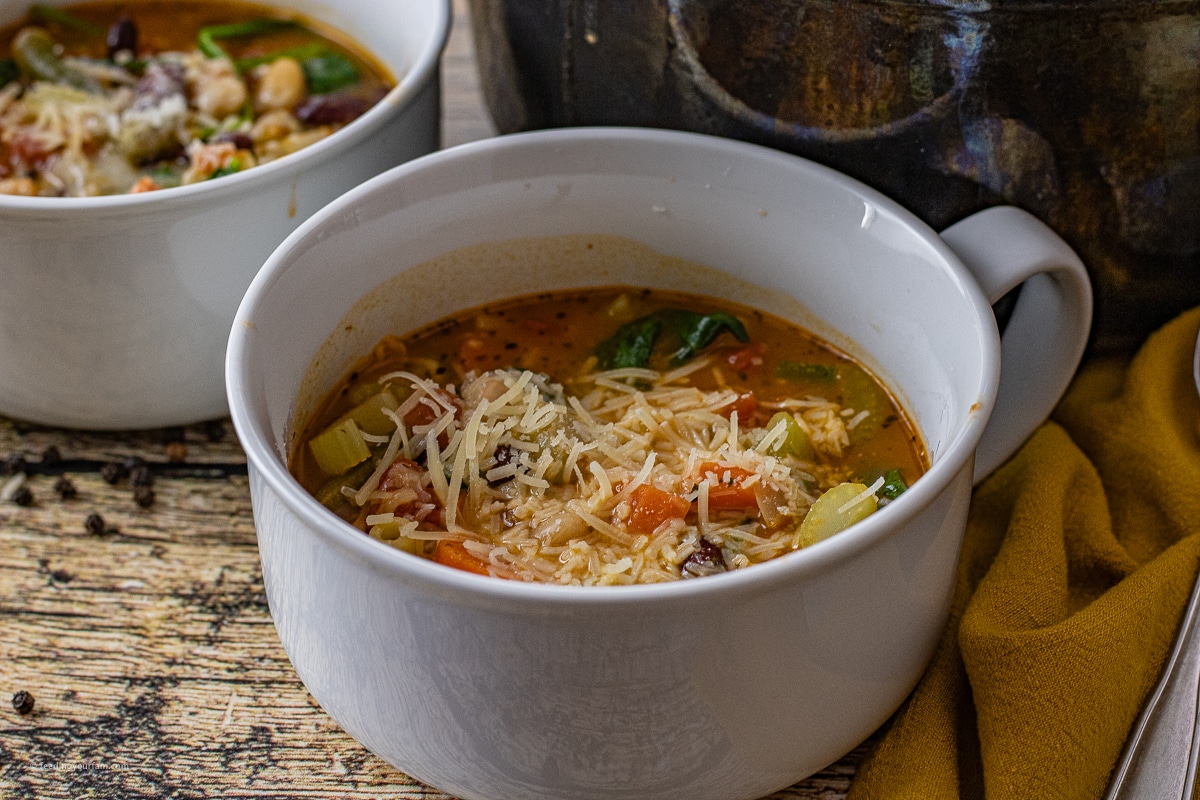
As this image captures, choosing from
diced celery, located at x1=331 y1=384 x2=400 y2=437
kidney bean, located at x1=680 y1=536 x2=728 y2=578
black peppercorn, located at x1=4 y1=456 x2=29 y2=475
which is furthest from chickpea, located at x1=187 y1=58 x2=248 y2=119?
kidney bean, located at x1=680 y1=536 x2=728 y2=578

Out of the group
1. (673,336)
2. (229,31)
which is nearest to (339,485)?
(673,336)

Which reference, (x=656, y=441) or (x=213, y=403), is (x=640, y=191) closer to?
(x=656, y=441)

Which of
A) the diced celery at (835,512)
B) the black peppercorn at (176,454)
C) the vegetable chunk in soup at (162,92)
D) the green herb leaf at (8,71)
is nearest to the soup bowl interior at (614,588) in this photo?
the diced celery at (835,512)

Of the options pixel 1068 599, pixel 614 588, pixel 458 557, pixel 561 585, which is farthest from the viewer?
pixel 1068 599

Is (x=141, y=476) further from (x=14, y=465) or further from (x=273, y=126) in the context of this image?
(x=273, y=126)

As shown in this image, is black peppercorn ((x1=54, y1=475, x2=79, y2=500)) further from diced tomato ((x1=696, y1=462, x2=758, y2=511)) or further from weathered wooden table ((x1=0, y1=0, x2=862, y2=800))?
diced tomato ((x1=696, y1=462, x2=758, y2=511))

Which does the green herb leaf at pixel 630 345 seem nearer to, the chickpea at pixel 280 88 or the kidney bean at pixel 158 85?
the chickpea at pixel 280 88
